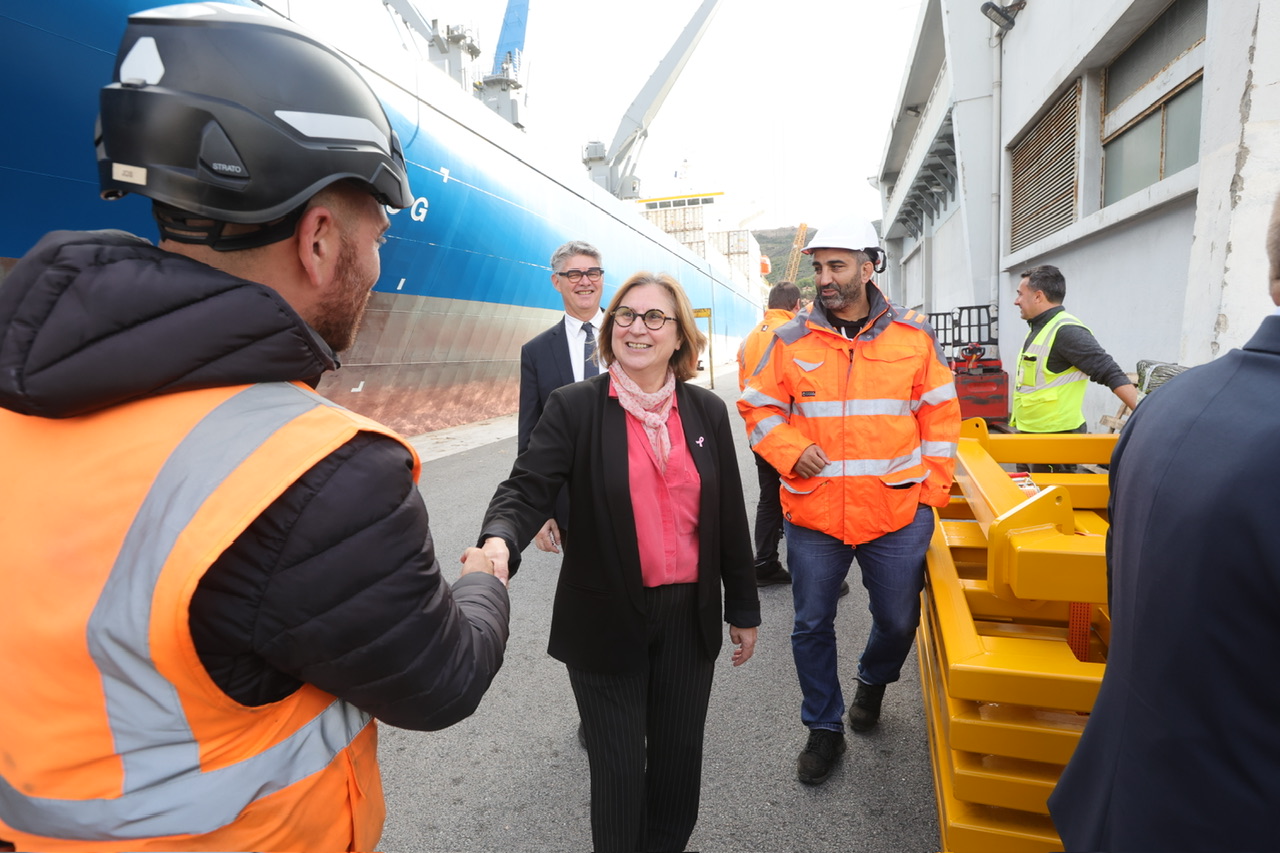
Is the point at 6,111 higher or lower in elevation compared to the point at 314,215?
higher

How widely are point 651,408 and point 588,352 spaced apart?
1.89 meters

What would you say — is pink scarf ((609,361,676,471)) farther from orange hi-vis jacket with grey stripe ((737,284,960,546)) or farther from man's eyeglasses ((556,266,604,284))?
man's eyeglasses ((556,266,604,284))

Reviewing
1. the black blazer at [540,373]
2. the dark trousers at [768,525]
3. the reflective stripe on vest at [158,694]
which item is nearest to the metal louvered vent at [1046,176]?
the dark trousers at [768,525]

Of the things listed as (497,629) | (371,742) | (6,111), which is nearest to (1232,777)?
(497,629)

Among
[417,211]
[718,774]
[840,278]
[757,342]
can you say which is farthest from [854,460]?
[417,211]

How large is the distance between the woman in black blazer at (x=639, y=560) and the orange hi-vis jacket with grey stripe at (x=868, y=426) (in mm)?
722

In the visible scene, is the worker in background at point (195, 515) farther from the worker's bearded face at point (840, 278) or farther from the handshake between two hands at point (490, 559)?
the worker's bearded face at point (840, 278)

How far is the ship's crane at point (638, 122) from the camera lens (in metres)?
31.2

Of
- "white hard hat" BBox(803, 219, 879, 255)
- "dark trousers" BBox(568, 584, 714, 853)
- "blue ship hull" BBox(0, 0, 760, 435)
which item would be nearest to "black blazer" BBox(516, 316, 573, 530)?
"white hard hat" BBox(803, 219, 879, 255)

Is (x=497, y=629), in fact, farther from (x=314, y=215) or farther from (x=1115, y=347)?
(x=1115, y=347)

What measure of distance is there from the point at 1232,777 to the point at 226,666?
1.31 meters

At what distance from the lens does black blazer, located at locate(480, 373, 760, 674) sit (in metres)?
2.09

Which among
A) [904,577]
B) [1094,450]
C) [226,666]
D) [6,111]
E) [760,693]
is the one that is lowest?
[760,693]

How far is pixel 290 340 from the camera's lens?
933 millimetres
